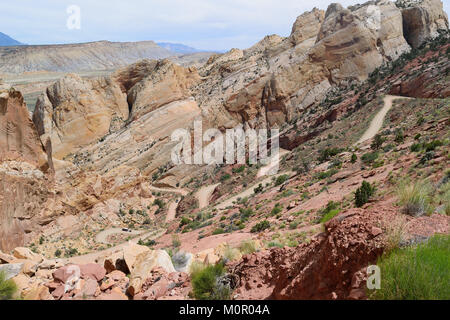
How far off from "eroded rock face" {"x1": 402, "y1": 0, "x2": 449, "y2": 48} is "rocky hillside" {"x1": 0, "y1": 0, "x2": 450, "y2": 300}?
21cm

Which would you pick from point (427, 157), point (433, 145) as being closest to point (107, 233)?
point (427, 157)

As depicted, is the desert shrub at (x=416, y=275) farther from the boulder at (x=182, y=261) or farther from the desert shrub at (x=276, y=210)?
the desert shrub at (x=276, y=210)

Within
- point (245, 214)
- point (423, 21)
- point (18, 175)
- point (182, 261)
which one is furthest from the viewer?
point (423, 21)

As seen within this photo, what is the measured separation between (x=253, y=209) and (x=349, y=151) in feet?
30.5

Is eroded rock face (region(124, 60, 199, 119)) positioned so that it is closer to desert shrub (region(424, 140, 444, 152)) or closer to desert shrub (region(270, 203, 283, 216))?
desert shrub (region(270, 203, 283, 216))

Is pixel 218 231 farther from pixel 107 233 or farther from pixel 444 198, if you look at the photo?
pixel 107 233

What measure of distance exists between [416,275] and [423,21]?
53.6m

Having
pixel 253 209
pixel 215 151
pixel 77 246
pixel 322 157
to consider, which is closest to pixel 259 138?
pixel 215 151

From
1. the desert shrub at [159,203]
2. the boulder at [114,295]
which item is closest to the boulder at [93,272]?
the boulder at [114,295]

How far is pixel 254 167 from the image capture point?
38094mm

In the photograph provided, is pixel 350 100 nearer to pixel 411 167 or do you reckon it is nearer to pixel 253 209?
pixel 253 209

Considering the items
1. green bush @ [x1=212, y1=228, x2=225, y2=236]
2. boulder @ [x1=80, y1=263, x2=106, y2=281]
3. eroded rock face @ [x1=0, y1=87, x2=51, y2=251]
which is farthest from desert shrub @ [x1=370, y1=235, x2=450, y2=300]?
eroded rock face @ [x1=0, y1=87, x2=51, y2=251]

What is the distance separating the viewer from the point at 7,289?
859cm

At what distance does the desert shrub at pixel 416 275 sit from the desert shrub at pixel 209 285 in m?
3.53
